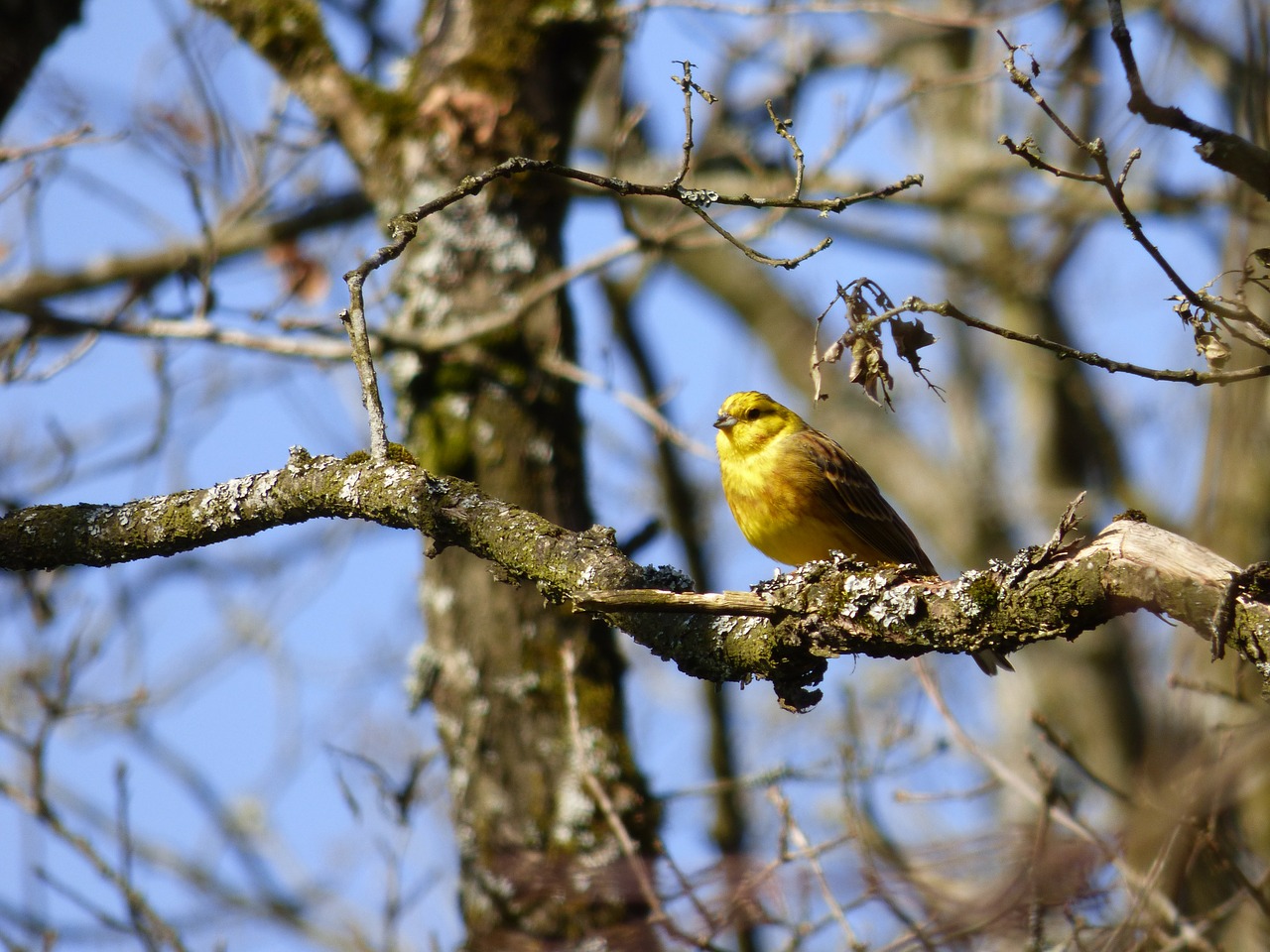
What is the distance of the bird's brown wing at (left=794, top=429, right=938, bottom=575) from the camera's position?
5.71 meters

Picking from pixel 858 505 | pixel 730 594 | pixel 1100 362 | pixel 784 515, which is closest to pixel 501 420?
pixel 784 515

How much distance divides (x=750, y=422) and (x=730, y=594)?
363 centimetres

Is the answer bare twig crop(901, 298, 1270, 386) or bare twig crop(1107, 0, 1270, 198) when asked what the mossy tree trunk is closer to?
bare twig crop(901, 298, 1270, 386)

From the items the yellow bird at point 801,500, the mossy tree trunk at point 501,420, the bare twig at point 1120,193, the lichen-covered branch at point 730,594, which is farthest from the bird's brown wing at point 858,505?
the bare twig at point 1120,193

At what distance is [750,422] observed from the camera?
6133 millimetres

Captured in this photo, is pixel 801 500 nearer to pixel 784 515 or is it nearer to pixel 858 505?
pixel 784 515

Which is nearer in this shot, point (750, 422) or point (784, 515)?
point (784, 515)

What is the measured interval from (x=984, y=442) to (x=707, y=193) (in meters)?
14.5

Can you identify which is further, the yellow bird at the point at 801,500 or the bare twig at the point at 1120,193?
the yellow bird at the point at 801,500

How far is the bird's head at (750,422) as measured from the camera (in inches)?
237

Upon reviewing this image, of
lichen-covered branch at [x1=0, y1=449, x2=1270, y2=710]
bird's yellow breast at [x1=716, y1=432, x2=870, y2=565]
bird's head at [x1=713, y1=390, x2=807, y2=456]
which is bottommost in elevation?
lichen-covered branch at [x1=0, y1=449, x2=1270, y2=710]

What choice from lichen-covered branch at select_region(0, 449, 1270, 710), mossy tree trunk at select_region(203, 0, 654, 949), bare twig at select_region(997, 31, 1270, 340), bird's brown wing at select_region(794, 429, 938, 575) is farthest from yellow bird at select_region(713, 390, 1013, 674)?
bare twig at select_region(997, 31, 1270, 340)

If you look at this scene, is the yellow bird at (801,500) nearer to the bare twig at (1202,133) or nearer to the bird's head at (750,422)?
the bird's head at (750,422)

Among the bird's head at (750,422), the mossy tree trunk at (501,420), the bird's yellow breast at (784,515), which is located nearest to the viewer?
the mossy tree trunk at (501,420)
